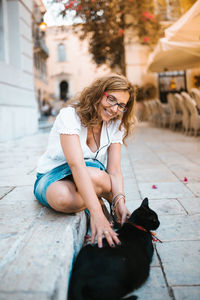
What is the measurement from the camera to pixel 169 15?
45.6ft

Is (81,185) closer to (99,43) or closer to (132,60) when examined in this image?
(99,43)

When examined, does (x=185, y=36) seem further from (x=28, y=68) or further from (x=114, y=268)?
(x=114, y=268)

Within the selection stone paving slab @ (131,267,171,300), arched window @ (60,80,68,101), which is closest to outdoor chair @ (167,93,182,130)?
stone paving slab @ (131,267,171,300)

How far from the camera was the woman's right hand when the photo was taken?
1363 millimetres

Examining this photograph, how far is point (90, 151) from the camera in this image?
1998mm

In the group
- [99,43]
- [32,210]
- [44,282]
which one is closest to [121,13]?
[99,43]

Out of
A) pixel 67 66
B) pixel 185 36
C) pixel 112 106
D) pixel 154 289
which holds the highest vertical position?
pixel 67 66

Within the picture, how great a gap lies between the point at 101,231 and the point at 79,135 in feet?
2.44

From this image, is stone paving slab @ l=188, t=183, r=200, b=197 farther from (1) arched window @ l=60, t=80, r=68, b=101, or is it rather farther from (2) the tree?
(1) arched window @ l=60, t=80, r=68, b=101

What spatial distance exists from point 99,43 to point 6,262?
1321 cm

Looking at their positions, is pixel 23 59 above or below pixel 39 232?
above

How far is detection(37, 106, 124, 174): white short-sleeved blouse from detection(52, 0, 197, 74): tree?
8889mm

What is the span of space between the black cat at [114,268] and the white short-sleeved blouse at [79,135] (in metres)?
0.68

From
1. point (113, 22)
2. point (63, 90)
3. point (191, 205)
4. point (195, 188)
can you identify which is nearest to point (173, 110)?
point (113, 22)
